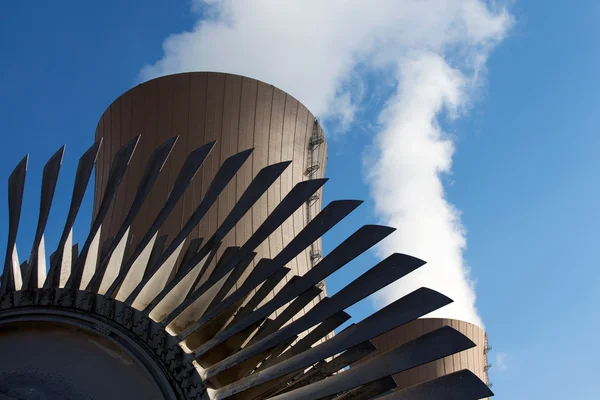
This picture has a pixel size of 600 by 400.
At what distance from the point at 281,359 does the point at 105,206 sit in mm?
1406

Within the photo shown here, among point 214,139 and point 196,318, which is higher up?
point 214,139

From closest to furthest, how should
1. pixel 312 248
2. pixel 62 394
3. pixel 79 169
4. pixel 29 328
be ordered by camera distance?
pixel 62 394 → pixel 29 328 → pixel 79 169 → pixel 312 248

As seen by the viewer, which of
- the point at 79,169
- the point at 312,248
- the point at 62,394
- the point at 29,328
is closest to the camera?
the point at 62,394

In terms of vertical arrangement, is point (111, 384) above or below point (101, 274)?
below

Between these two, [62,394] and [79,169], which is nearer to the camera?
[62,394]

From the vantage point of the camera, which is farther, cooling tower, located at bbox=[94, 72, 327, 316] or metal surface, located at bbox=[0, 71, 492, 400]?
cooling tower, located at bbox=[94, 72, 327, 316]

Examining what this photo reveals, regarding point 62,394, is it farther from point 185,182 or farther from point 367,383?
point 367,383

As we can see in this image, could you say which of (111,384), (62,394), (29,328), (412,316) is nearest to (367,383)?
(412,316)

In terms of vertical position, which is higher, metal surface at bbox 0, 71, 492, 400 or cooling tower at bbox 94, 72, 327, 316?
cooling tower at bbox 94, 72, 327, 316

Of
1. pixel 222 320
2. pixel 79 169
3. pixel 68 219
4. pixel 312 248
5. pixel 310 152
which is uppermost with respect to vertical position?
pixel 310 152

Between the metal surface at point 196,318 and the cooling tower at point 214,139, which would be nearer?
the metal surface at point 196,318

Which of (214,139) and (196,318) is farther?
(214,139)

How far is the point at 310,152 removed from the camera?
845 centimetres

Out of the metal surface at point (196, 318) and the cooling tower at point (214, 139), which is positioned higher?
the cooling tower at point (214, 139)
